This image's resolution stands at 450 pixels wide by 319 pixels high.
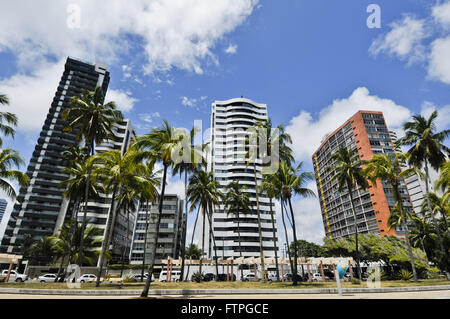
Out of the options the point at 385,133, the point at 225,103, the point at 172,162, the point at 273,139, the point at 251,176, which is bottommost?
the point at 172,162

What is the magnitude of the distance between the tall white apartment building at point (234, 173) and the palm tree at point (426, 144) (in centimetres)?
3957

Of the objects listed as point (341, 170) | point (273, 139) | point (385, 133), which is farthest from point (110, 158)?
point (385, 133)

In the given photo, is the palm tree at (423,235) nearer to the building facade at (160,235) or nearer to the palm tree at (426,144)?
the palm tree at (426,144)

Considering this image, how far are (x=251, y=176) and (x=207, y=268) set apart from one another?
44904 millimetres

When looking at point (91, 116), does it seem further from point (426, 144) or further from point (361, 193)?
point (361, 193)

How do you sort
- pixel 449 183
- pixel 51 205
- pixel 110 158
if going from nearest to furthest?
pixel 110 158 → pixel 449 183 → pixel 51 205

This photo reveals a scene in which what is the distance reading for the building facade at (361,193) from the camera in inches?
2608

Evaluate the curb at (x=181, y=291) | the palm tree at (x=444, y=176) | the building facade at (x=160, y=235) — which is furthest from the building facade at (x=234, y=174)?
the curb at (x=181, y=291)

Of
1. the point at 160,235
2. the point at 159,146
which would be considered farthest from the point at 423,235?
the point at 160,235

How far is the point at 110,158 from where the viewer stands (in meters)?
21.0

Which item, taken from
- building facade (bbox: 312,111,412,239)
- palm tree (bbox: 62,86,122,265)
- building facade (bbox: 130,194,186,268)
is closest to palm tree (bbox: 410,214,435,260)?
building facade (bbox: 312,111,412,239)

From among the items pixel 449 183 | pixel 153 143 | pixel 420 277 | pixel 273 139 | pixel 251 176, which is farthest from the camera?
pixel 251 176

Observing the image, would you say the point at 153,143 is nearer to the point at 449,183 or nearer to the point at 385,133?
the point at 449,183

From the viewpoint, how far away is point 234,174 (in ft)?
274
